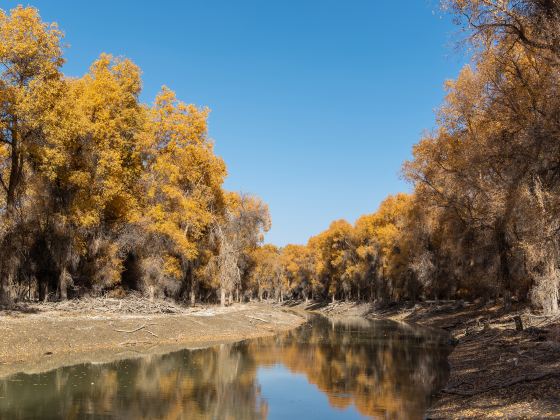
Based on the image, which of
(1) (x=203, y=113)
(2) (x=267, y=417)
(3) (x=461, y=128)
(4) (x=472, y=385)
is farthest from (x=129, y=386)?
(1) (x=203, y=113)

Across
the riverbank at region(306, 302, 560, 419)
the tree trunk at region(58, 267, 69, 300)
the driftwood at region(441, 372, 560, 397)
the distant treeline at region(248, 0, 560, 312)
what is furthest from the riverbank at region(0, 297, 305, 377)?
the distant treeline at region(248, 0, 560, 312)

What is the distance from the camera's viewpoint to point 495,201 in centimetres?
2848

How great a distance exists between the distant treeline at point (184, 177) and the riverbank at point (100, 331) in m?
3.19

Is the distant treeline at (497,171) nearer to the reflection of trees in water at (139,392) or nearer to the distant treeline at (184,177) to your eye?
the distant treeline at (184,177)

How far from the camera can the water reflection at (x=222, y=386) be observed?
16.5 metres

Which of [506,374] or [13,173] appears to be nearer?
[506,374]

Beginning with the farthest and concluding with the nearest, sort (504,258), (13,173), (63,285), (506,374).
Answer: (63,285), (504,258), (13,173), (506,374)

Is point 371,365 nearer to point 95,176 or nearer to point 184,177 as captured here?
point 95,176

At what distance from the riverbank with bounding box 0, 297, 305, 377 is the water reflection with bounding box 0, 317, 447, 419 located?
211 cm

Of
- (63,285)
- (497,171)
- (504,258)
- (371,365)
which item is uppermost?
(497,171)

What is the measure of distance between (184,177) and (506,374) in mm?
33810

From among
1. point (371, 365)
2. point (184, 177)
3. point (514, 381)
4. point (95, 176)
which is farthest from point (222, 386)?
point (184, 177)

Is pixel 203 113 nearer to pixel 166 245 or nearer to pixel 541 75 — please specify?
pixel 166 245

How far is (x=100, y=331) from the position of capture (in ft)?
98.2
